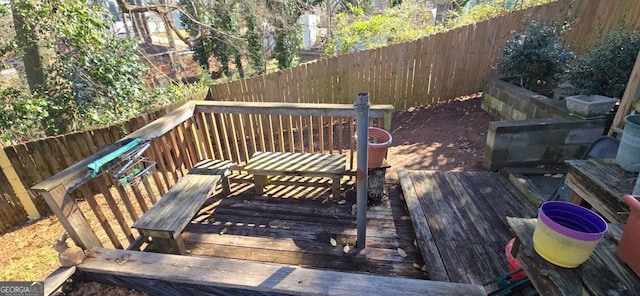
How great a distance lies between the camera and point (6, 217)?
3326mm

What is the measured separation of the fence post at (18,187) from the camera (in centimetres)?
318

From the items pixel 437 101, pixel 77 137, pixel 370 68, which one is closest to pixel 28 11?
pixel 77 137

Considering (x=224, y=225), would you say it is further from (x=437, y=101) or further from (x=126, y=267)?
(x=437, y=101)

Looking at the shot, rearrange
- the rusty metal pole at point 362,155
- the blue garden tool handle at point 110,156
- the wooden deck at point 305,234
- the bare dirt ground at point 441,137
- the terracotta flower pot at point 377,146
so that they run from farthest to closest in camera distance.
A: 1. the bare dirt ground at point 441,137
2. the terracotta flower pot at point 377,146
3. the wooden deck at point 305,234
4. the blue garden tool handle at point 110,156
5. the rusty metal pole at point 362,155

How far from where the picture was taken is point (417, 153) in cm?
416

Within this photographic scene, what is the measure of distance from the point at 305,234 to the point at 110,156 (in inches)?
59.2

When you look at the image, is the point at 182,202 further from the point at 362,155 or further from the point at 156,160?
the point at 362,155

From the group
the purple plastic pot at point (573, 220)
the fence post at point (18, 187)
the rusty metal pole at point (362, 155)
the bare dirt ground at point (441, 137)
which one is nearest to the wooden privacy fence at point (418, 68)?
the bare dirt ground at point (441, 137)

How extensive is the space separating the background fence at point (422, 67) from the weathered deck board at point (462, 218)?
2.86 meters

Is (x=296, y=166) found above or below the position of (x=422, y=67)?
below

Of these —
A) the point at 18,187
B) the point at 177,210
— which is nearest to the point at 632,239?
the point at 177,210

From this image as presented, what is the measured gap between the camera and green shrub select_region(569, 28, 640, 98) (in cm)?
325

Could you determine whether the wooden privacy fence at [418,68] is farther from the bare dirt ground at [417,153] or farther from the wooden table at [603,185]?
the wooden table at [603,185]

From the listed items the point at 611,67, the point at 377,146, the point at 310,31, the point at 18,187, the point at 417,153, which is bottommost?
the point at 417,153
